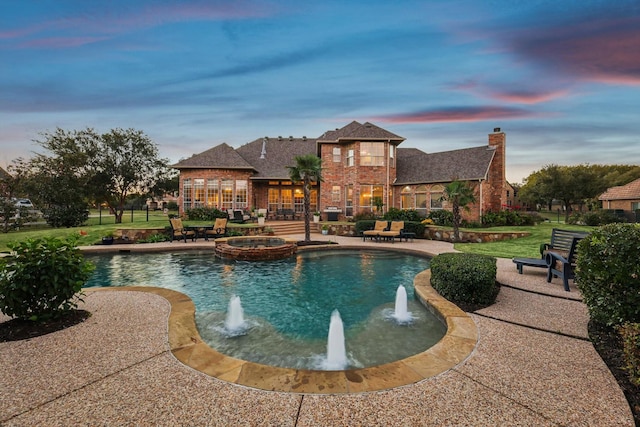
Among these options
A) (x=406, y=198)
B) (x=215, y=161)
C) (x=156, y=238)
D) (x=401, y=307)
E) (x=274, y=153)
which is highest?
(x=274, y=153)

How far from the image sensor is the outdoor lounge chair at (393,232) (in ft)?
50.3

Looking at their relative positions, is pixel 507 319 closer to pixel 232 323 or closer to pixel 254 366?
pixel 254 366

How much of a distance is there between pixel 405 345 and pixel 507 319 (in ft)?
6.16

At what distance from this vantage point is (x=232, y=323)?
17.7 feet

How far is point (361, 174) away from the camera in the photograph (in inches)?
899

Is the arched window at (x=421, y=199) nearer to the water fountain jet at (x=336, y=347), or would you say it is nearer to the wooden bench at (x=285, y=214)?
the wooden bench at (x=285, y=214)

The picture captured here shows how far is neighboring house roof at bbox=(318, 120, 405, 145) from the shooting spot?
878 inches

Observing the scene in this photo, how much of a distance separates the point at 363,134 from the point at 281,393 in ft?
72.0

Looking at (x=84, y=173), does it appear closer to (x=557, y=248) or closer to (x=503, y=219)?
(x=557, y=248)

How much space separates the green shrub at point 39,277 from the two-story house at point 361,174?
18.7 meters

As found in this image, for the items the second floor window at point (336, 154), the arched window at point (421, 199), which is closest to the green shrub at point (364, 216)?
the arched window at point (421, 199)

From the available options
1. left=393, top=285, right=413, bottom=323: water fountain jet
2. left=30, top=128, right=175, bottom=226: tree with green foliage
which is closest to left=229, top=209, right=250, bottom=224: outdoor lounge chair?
left=30, top=128, right=175, bottom=226: tree with green foliage

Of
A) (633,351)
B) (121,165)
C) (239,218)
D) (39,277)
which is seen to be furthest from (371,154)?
(121,165)

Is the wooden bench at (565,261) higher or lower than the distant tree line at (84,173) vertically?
lower
